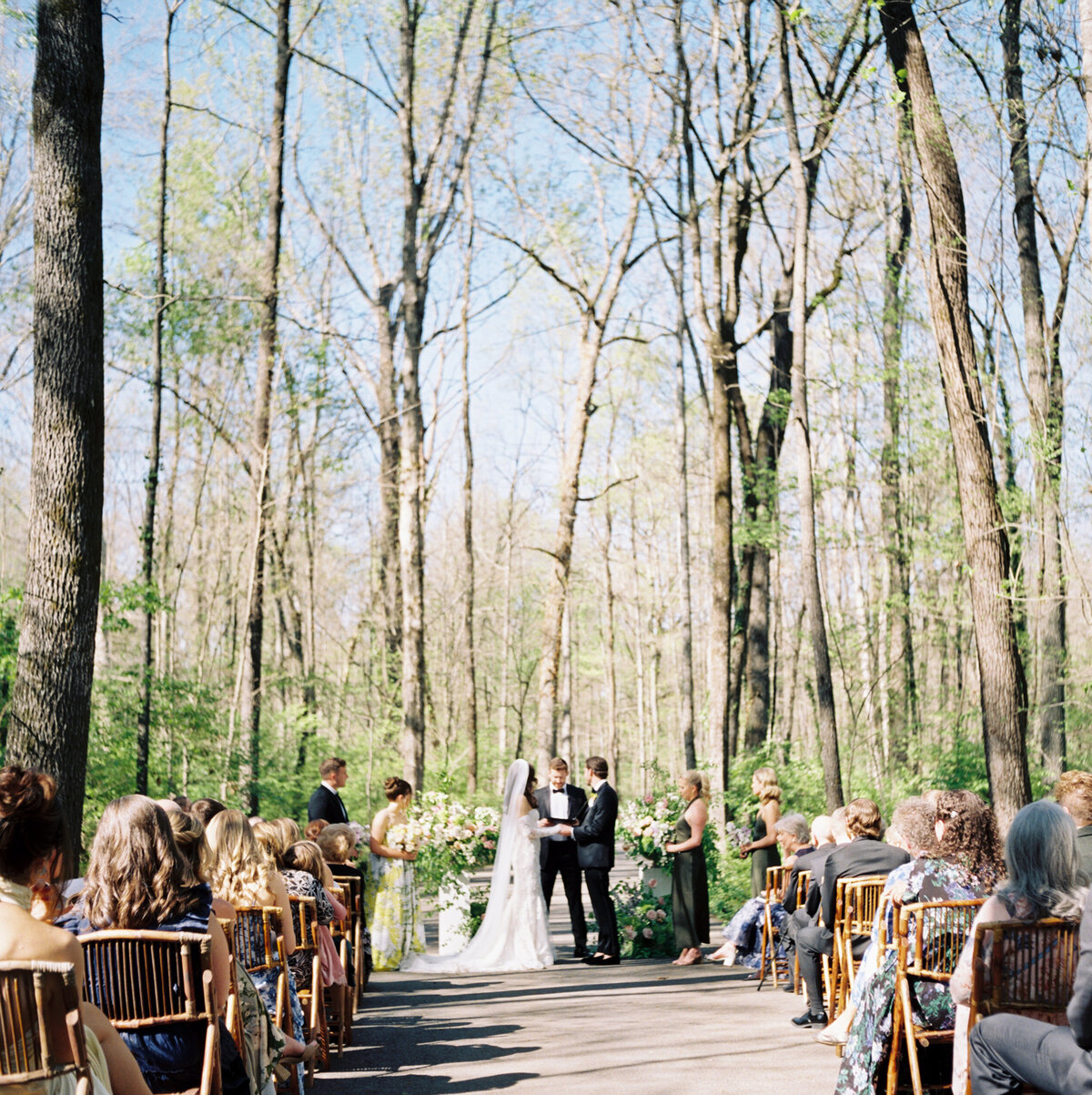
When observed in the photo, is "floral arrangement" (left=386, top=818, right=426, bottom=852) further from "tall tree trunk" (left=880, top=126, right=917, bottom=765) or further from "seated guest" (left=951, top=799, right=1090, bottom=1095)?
"tall tree trunk" (left=880, top=126, right=917, bottom=765)

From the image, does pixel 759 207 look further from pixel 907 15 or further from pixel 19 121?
pixel 19 121

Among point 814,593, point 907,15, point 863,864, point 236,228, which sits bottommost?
point 863,864

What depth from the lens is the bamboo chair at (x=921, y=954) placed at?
5.70 metres

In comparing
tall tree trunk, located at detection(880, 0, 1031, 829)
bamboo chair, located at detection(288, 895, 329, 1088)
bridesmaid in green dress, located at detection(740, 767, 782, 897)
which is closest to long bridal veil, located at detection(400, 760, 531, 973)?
bridesmaid in green dress, located at detection(740, 767, 782, 897)

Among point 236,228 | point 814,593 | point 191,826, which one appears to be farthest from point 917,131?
point 236,228

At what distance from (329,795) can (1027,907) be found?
25.6 feet

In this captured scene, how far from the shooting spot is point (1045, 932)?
4.55 m

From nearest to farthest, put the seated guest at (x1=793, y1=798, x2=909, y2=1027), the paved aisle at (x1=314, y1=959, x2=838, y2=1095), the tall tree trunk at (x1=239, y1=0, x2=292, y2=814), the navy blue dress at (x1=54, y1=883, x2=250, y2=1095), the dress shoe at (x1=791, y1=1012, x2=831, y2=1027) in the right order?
the navy blue dress at (x1=54, y1=883, x2=250, y2=1095) < the paved aisle at (x1=314, y1=959, x2=838, y2=1095) < the seated guest at (x1=793, y1=798, x2=909, y2=1027) < the dress shoe at (x1=791, y1=1012, x2=831, y2=1027) < the tall tree trunk at (x1=239, y1=0, x2=292, y2=814)

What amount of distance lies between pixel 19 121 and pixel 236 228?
15.4ft

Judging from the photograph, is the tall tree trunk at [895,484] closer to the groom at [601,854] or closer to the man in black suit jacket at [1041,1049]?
the groom at [601,854]

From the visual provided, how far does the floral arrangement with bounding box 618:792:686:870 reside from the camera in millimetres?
12711

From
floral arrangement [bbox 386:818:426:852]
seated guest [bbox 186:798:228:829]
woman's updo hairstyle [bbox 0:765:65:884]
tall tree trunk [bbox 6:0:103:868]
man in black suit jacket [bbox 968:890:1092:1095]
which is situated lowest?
man in black suit jacket [bbox 968:890:1092:1095]

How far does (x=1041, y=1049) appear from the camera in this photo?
13.8ft

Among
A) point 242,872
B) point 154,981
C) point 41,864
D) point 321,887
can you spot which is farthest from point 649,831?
point 41,864
